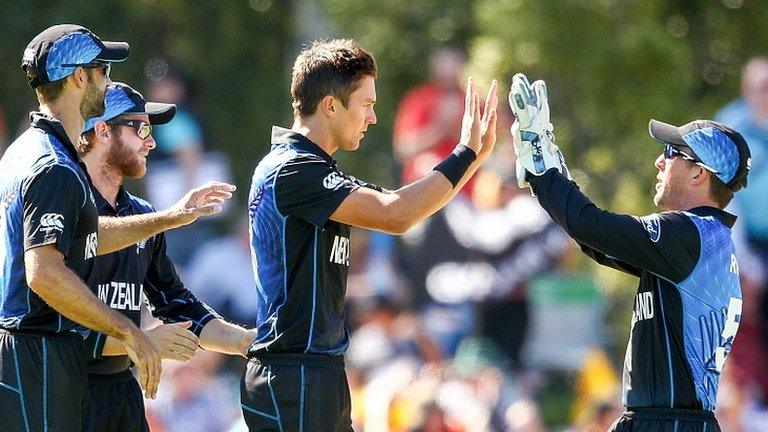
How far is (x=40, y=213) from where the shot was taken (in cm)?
550

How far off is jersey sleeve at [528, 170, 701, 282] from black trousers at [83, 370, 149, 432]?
1.95m

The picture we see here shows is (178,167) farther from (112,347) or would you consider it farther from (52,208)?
(52,208)

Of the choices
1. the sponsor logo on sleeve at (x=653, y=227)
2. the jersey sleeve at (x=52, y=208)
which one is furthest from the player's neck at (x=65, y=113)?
the sponsor logo on sleeve at (x=653, y=227)

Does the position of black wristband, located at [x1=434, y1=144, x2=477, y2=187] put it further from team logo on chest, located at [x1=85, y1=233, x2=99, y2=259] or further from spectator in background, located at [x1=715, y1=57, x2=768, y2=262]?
spectator in background, located at [x1=715, y1=57, x2=768, y2=262]

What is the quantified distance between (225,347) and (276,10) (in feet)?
Result: 25.8

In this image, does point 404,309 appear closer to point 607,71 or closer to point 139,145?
point 607,71

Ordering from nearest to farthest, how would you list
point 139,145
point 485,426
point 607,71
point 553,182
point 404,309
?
point 553,182 → point 139,145 → point 485,426 → point 607,71 → point 404,309

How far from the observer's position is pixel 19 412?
5.63m

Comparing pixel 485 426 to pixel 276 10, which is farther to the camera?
pixel 276 10

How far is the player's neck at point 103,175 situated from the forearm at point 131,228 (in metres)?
0.45

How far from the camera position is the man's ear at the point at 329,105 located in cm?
603

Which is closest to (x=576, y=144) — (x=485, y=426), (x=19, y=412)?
(x=485, y=426)

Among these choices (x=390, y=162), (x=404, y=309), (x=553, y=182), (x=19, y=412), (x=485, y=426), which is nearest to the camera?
(x=19, y=412)

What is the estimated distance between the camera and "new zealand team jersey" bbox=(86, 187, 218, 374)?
6273 millimetres
